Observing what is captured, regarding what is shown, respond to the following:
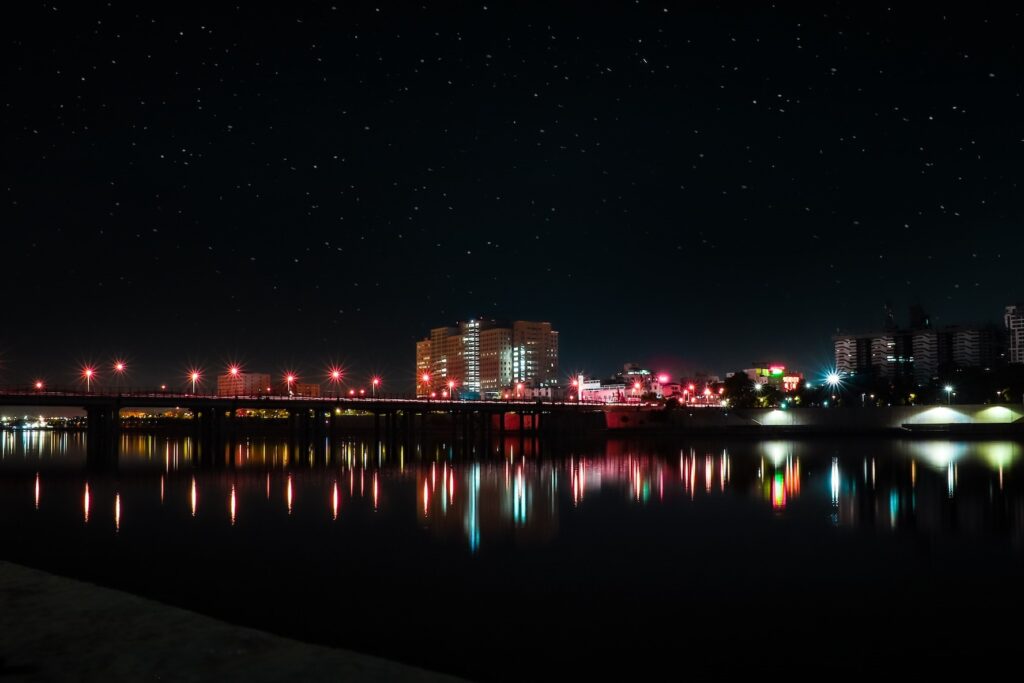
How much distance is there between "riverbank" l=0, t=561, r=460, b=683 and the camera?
9.14 metres

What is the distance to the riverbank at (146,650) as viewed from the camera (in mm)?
9141

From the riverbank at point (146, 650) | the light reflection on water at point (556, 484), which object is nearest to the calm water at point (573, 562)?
the light reflection on water at point (556, 484)

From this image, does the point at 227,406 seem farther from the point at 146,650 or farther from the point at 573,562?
the point at 146,650

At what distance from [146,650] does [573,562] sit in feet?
38.3

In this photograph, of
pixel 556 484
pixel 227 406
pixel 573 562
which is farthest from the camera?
pixel 227 406

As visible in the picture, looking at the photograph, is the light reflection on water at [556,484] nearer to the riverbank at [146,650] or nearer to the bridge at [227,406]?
the bridge at [227,406]

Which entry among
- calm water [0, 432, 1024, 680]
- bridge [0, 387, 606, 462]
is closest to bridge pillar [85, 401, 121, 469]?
bridge [0, 387, 606, 462]

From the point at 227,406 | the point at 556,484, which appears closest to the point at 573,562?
the point at 556,484

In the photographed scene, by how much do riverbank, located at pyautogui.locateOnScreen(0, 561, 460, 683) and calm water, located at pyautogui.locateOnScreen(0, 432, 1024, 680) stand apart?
7.21 feet

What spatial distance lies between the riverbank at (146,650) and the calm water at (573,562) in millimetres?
2198

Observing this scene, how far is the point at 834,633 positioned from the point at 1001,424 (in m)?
96.7

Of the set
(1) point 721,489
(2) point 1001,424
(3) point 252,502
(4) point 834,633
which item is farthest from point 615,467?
(2) point 1001,424

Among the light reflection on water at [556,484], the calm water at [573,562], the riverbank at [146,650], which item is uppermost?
the riverbank at [146,650]

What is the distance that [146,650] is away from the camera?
33.2ft
